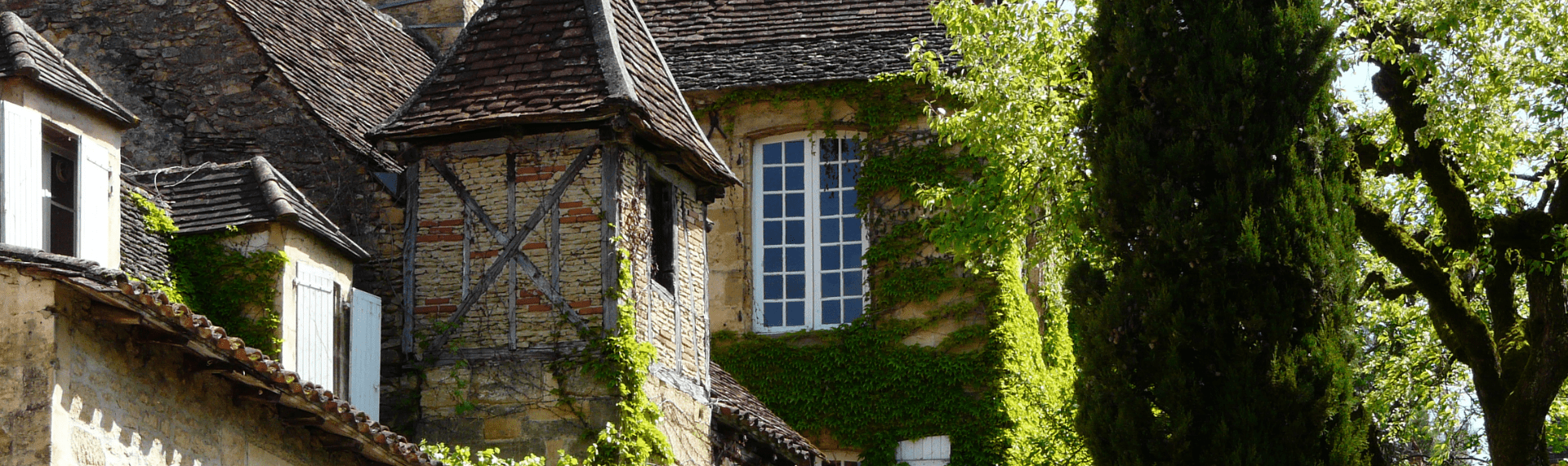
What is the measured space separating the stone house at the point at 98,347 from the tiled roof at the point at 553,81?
3.18 metres

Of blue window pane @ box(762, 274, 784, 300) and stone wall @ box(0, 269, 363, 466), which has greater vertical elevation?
blue window pane @ box(762, 274, 784, 300)

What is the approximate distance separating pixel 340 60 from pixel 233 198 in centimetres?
440

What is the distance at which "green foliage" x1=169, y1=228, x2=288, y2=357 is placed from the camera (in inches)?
436

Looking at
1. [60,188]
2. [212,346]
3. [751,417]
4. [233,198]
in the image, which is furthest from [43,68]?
[751,417]

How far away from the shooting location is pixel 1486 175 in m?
11.7

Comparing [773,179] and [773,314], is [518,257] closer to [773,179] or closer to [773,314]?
[773,314]

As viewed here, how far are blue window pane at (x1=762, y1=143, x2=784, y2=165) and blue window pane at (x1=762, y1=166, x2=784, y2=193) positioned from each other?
0.23 ft

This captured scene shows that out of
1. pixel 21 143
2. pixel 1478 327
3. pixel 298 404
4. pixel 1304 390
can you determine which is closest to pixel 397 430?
pixel 298 404

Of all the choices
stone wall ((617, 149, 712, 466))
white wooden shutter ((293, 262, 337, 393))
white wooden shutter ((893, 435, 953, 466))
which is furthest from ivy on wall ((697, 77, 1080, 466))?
white wooden shutter ((293, 262, 337, 393))

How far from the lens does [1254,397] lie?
965cm

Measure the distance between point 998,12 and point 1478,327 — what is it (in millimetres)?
4339

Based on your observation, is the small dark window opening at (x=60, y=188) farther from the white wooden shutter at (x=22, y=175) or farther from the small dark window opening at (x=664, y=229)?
the small dark window opening at (x=664, y=229)

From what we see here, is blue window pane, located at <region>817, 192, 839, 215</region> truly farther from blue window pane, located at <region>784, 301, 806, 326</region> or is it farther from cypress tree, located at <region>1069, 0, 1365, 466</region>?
cypress tree, located at <region>1069, 0, 1365, 466</region>

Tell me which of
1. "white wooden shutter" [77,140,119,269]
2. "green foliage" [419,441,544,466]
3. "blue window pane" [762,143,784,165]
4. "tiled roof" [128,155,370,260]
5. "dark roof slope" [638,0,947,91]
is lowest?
A: "green foliage" [419,441,544,466]
